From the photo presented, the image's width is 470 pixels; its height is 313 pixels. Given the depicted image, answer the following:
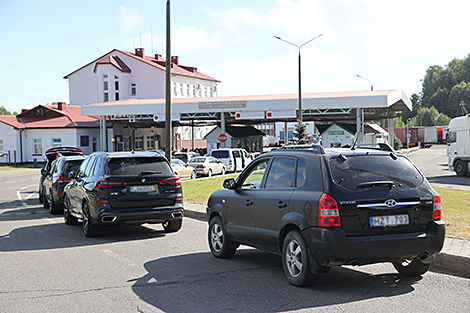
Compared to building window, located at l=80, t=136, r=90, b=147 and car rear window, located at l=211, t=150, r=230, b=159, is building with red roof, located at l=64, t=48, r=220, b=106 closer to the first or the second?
building window, located at l=80, t=136, r=90, b=147

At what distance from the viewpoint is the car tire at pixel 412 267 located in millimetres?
7770

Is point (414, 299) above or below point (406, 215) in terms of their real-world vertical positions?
below

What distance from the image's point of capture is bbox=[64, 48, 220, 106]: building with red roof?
7794 cm

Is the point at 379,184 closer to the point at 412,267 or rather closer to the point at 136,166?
the point at 412,267

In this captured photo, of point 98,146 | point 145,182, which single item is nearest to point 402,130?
point 98,146

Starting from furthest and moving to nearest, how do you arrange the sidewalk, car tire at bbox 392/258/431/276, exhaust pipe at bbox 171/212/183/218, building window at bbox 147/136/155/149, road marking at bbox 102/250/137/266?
building window at bbox 147/136/155/149 < exhaust pipe at bbox 171/212/183/218 < road marking at bbox 102/250/137/266 < the sidewalk < car tire at bbox 392/258/431/276

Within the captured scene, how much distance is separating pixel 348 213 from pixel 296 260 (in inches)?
37.5

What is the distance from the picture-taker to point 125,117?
6112cm

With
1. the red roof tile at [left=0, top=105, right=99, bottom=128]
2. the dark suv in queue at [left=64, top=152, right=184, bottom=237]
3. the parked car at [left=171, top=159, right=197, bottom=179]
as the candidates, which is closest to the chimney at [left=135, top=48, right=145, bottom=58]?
the red roof tile at [left=0, top=105, right=99, bottom=128]

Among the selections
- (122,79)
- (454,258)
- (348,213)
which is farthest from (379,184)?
(122,79)

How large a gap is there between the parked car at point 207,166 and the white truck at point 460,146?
14.3 metres

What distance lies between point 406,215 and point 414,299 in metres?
1.03

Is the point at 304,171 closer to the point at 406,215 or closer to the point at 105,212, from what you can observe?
the point at 406,215

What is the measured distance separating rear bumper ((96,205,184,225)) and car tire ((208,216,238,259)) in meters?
2.63
